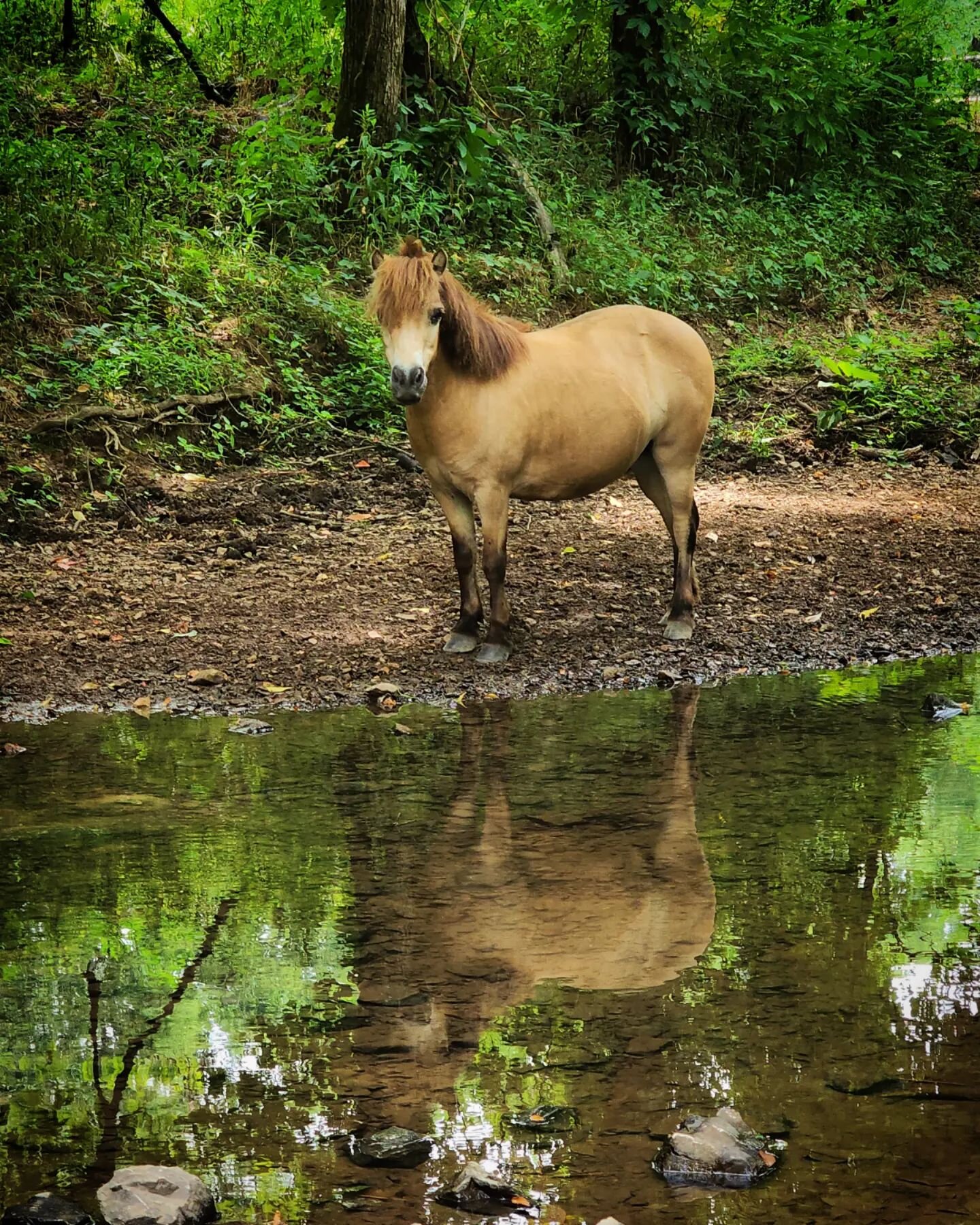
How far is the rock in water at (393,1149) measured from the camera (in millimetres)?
2723

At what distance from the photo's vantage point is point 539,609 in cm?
754

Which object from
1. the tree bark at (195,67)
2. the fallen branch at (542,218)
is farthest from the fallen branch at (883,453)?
the tree bark at (195,67)

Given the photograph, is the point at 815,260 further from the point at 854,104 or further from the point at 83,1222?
the point at 83,1222

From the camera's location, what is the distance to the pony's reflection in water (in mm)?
3465

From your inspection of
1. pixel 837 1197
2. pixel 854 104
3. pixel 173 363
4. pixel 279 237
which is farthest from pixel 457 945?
pixel 854 104

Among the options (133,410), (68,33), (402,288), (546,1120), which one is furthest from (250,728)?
(68,33)

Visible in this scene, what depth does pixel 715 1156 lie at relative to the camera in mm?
2678

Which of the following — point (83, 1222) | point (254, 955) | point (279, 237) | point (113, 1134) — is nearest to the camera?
point (83, 1222)

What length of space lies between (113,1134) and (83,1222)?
13.5 inches

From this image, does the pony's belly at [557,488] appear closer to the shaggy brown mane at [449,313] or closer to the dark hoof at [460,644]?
the shaggy brown mane at [449,313]

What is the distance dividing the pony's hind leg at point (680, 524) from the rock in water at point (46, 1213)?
5.10 metres

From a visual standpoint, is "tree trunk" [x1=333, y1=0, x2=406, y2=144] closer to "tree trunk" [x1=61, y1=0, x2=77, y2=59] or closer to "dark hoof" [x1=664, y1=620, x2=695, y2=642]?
"tree trunk" [x1=61, y1=0, x2=77, y2=59]

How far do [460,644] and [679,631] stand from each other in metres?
1.16

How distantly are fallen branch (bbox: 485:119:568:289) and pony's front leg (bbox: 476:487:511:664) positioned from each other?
612cm
